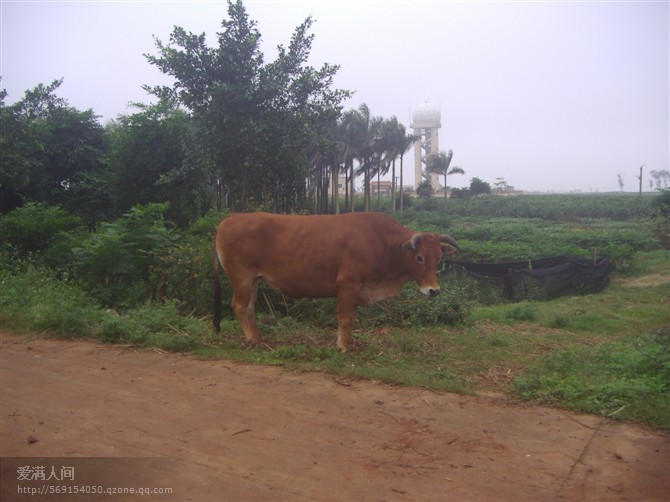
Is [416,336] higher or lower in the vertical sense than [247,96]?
lower

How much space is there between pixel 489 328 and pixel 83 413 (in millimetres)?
6800

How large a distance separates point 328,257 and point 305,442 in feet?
11.9

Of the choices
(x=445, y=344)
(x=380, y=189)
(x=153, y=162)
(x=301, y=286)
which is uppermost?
(x=380, y=189)

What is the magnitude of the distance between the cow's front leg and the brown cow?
1 cm

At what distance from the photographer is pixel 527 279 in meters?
15.4

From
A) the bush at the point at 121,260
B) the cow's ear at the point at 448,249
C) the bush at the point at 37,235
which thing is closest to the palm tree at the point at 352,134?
the bush at the point at 37,235

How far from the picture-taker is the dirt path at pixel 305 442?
4.12m

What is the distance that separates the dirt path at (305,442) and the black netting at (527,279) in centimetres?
946

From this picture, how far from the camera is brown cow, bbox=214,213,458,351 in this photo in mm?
8086

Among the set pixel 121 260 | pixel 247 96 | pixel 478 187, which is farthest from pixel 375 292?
pixel 478 187

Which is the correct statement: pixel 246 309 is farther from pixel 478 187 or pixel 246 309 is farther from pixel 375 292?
pixel 478 187

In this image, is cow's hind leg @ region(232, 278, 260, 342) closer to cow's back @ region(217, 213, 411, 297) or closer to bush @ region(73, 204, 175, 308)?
cow's back @ region(217, 213, 411, 297)

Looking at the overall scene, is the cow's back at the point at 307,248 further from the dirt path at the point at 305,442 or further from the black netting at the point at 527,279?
the black netting at the point at 527,279

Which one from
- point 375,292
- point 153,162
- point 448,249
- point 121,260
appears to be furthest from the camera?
point 153,162
